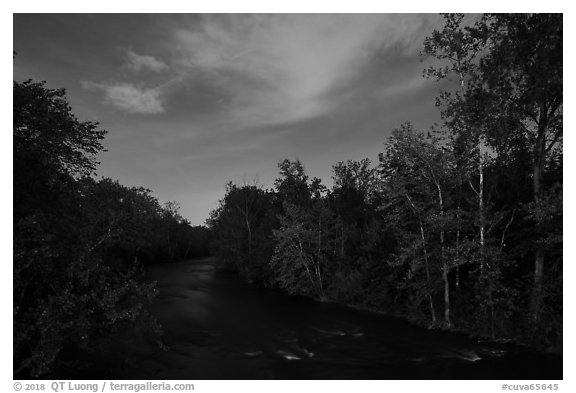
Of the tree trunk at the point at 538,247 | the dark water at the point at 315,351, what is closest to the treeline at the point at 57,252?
the dark water at the point at 315,351

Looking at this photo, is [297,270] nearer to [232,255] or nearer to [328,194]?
[328,194]

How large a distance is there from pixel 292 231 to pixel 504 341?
19130 mm

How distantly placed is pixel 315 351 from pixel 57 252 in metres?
14.3

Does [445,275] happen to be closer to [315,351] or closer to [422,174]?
[422,174]

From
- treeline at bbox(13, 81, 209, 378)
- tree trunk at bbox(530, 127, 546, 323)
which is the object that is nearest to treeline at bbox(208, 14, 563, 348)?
tree trunk at bbox(530, 127, 546, 323)

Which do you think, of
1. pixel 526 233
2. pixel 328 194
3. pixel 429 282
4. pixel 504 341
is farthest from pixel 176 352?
pixel 328 194

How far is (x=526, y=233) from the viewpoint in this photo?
787 inches

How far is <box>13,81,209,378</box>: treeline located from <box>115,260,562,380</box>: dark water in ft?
15.7

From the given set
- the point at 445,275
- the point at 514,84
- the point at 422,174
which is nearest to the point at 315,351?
the point at 445,275

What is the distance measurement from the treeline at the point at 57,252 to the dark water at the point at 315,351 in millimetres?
4796

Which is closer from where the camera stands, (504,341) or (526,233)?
(504,341)

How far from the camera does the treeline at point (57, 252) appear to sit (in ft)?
33.3

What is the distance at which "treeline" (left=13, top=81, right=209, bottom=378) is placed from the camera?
10.1 metres

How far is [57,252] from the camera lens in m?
10.4
